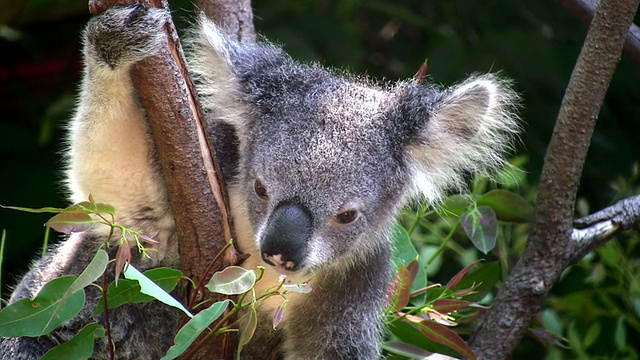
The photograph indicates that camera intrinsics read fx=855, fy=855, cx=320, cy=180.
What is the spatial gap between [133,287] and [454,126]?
1274 mm

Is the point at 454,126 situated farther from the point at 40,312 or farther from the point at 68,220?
the point at 40,312

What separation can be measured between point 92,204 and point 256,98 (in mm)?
879

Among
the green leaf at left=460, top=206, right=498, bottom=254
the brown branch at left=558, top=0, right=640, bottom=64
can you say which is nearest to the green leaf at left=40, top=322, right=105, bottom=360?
the green leaf at left=460, top=206, right=498, bottom=254

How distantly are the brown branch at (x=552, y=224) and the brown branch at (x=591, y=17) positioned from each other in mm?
385

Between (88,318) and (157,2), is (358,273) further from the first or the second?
(157,2)

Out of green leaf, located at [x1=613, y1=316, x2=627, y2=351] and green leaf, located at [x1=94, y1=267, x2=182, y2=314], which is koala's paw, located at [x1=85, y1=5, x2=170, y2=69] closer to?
green leaf, located at [x1=94, y1=267, x2=182, y2=314]

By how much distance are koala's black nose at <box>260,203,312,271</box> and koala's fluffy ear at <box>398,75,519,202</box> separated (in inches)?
22.5

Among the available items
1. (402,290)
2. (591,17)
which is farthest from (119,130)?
(591,17)

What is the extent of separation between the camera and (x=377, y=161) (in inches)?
111

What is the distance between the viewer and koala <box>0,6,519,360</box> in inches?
104

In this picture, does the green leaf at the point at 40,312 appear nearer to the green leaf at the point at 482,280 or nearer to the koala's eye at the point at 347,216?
the koala's eye at the point at 347,216

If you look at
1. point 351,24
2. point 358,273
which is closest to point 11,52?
point 351,24

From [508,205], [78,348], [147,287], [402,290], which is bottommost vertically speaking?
[78,348]

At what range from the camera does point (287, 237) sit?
2523mm
